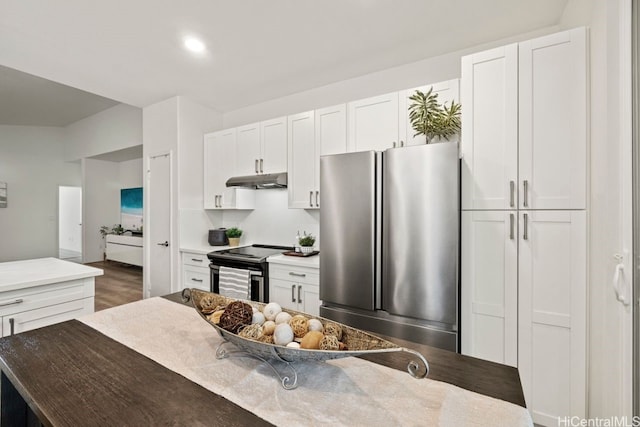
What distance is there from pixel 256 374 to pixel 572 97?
218cm

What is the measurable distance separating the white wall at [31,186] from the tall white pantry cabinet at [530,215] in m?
8.99

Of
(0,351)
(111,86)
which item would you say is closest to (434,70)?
(0,351)

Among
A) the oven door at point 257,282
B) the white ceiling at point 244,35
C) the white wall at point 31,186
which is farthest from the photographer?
the white wall at point 31,186

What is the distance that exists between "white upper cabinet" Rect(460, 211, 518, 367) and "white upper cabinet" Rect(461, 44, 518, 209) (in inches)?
5.0

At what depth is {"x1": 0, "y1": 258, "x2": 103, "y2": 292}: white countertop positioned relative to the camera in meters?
1.81

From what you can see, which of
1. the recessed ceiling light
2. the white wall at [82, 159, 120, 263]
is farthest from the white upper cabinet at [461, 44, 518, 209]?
the white wall at [82, 159, 120, 263]

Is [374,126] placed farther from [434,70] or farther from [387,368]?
[387,368]

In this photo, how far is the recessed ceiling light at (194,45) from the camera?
8.00 feet

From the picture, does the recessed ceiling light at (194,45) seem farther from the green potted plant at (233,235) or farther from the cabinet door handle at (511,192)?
the cabinet door handle at (511,192)

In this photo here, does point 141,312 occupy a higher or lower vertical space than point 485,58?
lower

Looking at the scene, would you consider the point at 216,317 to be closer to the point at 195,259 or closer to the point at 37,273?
the point at 37,273

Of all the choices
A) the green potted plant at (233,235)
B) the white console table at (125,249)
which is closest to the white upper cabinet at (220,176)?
the green potted plant at (233,235)

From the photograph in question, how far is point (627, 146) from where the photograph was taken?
1.29 metres

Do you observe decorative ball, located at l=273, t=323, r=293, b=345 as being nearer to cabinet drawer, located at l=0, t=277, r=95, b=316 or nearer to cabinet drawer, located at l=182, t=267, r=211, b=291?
cabinet drawer, located at l=0, t=277, r=95, b=316
